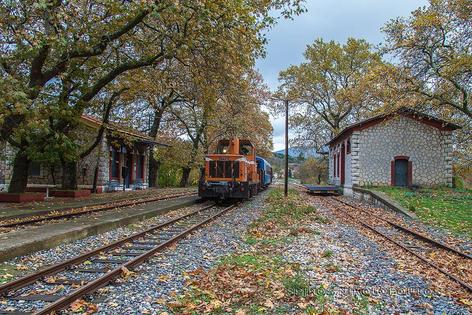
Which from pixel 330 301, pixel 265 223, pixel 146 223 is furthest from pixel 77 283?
pixel 265 223

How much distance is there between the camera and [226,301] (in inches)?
212

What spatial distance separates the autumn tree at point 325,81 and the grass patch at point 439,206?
2131cm

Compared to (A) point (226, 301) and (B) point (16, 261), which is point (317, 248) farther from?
(B) point (16, 261)

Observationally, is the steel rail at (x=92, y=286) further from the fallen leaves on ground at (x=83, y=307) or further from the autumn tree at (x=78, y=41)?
the autumn tree at (x=78, y=41)

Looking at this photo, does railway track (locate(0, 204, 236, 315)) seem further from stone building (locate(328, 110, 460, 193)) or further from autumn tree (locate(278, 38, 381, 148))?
autumn tree (locate(278, 38, 381, 148))

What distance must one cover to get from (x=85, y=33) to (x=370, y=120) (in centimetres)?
1812

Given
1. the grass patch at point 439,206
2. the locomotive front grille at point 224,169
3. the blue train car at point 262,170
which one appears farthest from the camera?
the blue train car at point 262,170

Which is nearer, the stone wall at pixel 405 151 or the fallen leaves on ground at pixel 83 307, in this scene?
the fallen leaves on ground at pixel 83 307

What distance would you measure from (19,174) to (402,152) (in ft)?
69.6

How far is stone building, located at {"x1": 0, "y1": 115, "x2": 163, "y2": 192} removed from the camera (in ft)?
77.7

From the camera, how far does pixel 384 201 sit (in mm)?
19328

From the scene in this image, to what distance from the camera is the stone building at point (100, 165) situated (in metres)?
23.7

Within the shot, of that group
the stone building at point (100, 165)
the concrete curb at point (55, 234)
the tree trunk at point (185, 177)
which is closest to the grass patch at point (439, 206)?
the concrete curb at point (55, 234)

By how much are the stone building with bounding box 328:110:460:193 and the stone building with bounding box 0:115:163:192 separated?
46.1 feet
